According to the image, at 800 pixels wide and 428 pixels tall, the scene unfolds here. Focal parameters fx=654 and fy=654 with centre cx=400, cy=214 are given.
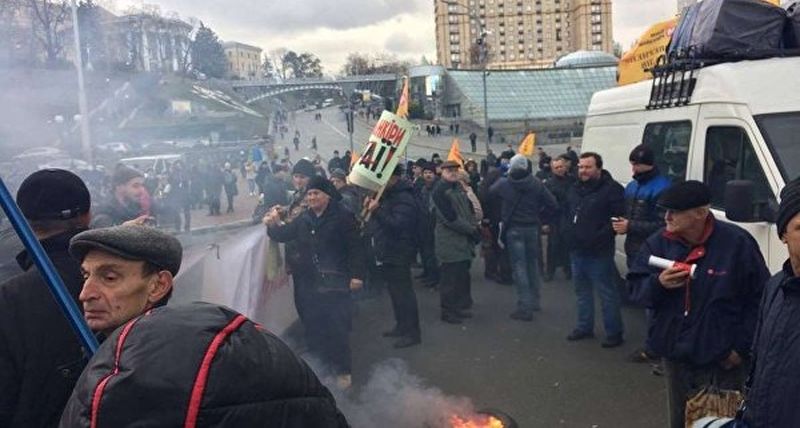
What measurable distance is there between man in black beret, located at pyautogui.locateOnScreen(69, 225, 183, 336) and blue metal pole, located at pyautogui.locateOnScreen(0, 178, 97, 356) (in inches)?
1.6

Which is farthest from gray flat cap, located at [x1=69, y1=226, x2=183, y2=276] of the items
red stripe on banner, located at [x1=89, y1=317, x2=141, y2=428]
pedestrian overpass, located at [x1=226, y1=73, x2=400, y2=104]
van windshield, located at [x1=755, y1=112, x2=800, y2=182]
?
pedestrian overpass, located at [x1=226, y1=73, x2=400, y2=104]

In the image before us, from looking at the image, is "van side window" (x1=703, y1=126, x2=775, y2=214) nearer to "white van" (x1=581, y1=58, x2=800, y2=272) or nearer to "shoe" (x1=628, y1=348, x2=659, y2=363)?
"white van" (x1=581, y1=58, x2=800, y2=272)

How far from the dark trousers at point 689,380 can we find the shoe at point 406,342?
3403 mm

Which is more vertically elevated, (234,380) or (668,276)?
(234,380)

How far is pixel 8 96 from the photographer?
6266 mm

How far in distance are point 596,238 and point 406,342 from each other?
2198 mm

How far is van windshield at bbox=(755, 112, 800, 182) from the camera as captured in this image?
468cm

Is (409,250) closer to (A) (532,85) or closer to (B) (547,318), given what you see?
(B) (547,318)

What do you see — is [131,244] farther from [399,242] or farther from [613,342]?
[613,342]

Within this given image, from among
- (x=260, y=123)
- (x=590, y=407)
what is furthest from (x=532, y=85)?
(x=590, y=407)

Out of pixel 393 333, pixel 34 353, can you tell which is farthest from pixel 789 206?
pixel 393 333

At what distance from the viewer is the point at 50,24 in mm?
6535

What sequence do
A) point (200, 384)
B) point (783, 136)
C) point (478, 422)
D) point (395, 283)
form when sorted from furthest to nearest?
point (395, 283), point (783, 136), point (478, 422), point (200, 384)

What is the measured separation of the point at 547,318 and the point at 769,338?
539 cm
